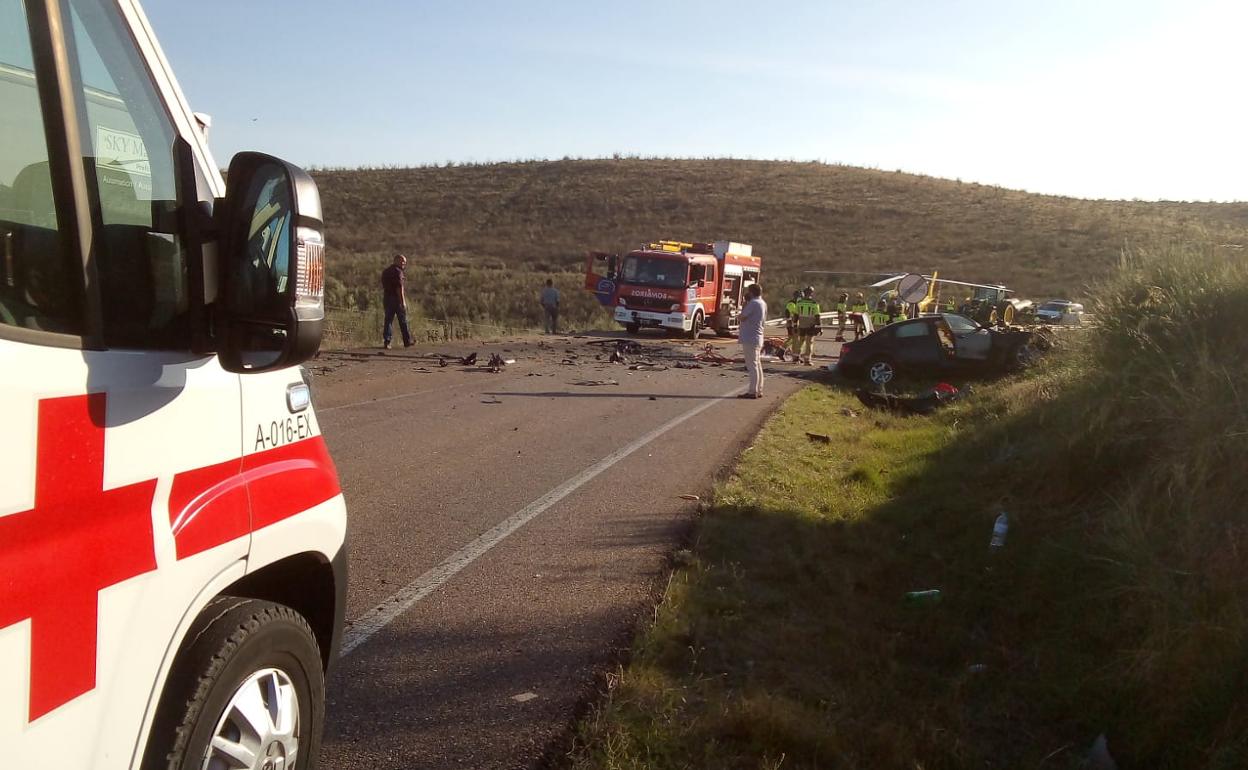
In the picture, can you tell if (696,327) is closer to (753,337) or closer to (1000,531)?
(753,337)

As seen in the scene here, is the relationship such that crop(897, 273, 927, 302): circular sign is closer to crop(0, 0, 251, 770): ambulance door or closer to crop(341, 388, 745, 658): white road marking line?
crop(341, 388, 745, 658): white road marking line

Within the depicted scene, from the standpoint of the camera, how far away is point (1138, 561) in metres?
5.39

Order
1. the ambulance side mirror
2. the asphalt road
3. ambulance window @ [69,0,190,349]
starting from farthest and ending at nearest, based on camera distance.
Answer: the asphalt road < the ambulance side mirror < ambulance window @ [69,0,190,349]

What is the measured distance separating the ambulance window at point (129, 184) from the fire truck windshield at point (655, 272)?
2584 cm

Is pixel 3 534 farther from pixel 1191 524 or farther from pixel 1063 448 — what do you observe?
pixel 1063 448

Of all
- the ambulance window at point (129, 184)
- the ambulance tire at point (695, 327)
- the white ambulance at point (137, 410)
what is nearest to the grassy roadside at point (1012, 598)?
the white ambulance at point (137, 410)

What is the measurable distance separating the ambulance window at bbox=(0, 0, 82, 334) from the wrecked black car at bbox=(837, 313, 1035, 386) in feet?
54.7

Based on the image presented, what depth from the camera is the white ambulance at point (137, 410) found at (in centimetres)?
185

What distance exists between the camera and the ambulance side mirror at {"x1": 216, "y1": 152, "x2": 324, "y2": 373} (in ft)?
7.52

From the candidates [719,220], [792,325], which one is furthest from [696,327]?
[719,220]

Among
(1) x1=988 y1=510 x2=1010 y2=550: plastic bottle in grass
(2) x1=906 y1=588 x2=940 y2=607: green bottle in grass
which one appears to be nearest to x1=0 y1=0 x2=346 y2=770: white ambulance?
(2) x1=906 y1=588 x2=940 y2=607: green bottle in grass

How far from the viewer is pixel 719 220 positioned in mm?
69750

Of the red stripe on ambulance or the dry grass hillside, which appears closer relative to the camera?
the red stripe on ambulance

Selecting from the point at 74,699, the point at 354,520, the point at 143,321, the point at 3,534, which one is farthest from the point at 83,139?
the point at 354,520
